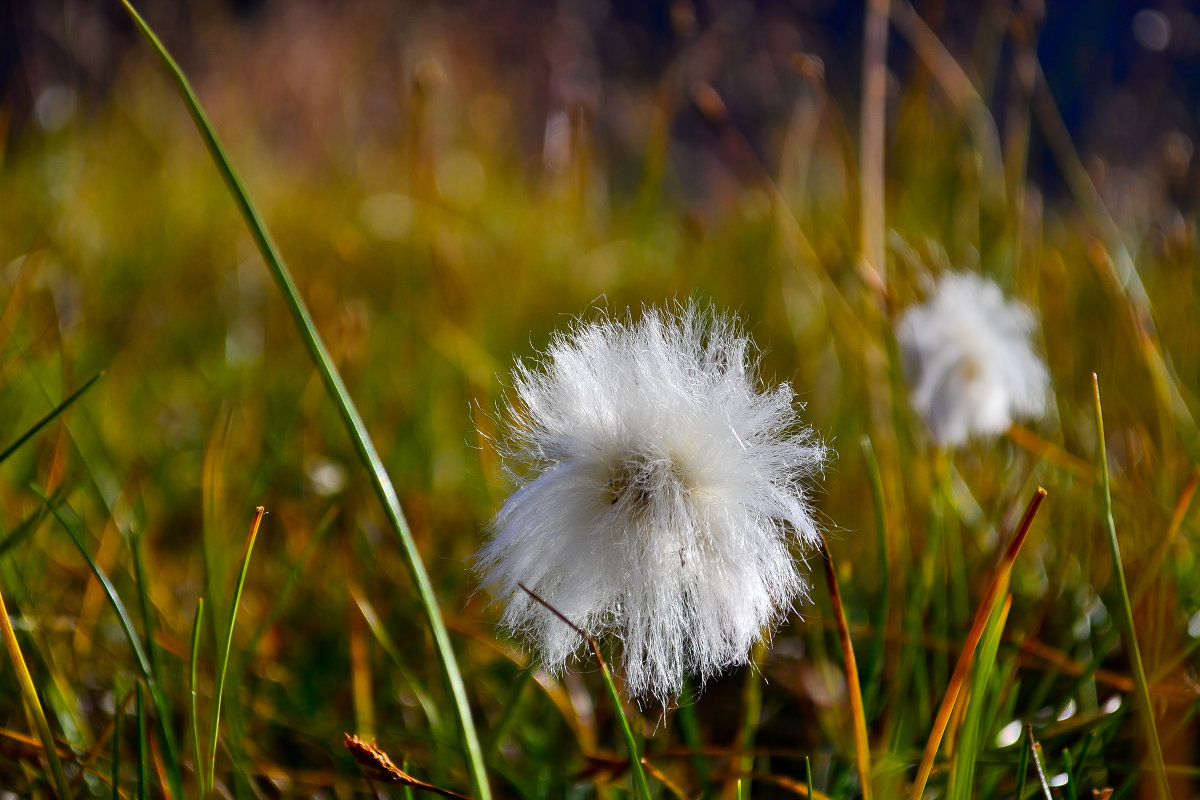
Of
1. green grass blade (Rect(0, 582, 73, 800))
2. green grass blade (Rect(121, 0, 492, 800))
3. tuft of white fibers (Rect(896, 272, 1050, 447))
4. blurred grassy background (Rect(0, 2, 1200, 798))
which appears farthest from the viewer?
tuft of white fibers (Rect(896, 272, 1050, 447))

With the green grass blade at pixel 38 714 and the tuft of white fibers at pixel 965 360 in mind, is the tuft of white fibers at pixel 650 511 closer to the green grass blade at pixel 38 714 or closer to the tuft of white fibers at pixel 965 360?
the green grass blade at pixel 38 714

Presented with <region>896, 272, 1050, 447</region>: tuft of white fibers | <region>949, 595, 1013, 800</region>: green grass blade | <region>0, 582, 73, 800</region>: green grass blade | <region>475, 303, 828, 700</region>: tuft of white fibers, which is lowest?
<region>0, 582, 73, 800</region>: green grass blade

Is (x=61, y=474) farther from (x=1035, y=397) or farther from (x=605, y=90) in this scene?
(x=605, y=90)

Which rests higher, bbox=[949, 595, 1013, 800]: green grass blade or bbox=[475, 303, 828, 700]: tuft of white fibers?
bbox=[475, 303, 828, 700]: tuft of white fibers

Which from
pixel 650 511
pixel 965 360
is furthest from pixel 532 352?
pixel 650 511

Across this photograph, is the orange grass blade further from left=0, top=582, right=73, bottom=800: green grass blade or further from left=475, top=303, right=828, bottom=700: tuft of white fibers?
left=0, top=582, right=73, bottom=800: green grass blade

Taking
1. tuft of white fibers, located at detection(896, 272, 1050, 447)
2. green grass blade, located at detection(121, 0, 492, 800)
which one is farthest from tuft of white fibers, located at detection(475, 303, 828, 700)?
tuft of white fibers, located at detection(896, 272, 1050, 447)

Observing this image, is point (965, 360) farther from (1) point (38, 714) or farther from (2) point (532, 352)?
(2) point (532, 352)

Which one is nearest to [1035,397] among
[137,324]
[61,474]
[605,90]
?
[61,474]
